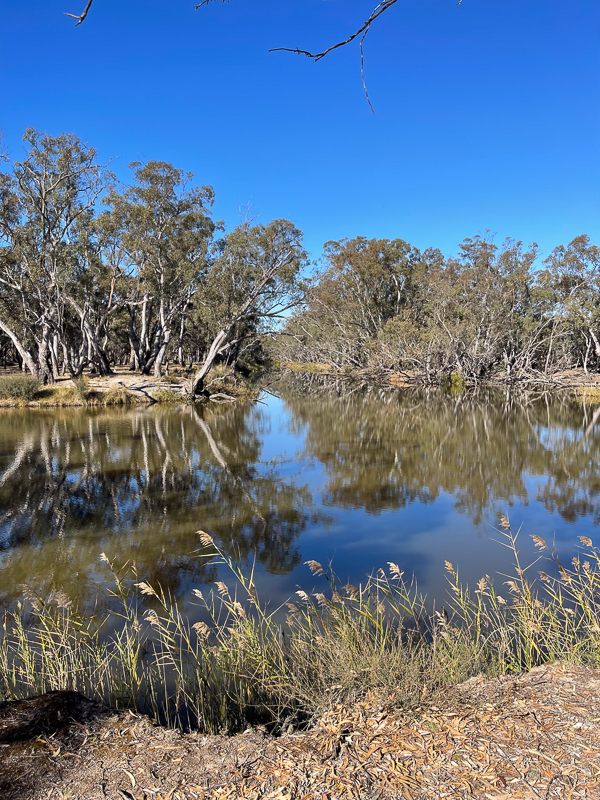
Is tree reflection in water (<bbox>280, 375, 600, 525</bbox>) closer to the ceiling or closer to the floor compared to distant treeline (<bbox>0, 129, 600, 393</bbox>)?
closer to the floor

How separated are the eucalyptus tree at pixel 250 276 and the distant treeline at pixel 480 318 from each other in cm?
892

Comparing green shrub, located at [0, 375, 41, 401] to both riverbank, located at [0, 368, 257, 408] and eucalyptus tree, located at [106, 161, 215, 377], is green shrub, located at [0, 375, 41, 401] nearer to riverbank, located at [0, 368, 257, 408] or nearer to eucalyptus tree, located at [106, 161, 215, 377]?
riverbank, located at [0, 368, 257, 408]

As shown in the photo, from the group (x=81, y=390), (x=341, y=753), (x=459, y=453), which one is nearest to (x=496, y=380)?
(x=459, y=453)

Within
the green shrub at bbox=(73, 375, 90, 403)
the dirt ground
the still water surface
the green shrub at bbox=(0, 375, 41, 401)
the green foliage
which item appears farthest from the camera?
the green foliage

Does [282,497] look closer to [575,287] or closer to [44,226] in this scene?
[44,226]

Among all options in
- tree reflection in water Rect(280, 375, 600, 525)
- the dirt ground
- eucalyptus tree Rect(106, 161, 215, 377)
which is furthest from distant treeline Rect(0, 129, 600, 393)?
the dirt ground

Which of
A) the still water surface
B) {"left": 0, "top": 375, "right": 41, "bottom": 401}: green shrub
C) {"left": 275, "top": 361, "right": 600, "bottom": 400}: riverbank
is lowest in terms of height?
the still water surface

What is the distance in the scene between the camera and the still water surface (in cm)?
630

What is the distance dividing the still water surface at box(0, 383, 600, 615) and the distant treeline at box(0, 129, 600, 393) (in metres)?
9.76

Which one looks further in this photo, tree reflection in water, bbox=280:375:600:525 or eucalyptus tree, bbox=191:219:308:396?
eucalyptus tree, bbox=191:219:308:396

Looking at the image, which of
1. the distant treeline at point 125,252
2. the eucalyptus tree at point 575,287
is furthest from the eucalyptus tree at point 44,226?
the eucalyptus tree at point 575,287

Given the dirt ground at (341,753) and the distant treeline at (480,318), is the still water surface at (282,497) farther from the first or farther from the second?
the distant treeline at (480,318)

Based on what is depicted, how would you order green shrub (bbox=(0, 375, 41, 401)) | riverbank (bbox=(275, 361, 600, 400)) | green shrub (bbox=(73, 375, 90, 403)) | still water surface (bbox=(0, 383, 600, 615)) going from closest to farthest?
still water surface (bbox=(0, 383, 600, 615)), green shrub (bbox=(0, 375, 41, 401)), green shrub (bbox=(73, 375, 90, 403)), riverbank (bbox=(275, 361, 600, 400))

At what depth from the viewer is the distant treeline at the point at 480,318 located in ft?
108
